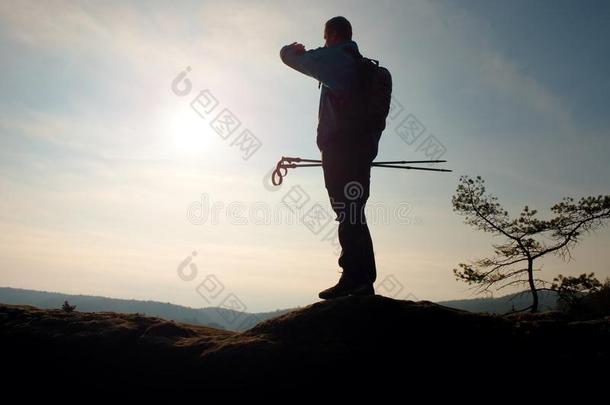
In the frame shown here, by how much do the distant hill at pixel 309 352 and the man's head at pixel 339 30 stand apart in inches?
127

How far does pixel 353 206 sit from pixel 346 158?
59 centimetres

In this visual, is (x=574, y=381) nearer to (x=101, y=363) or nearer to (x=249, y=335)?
(x=249, y=335)

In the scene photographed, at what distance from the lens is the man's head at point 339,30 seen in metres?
5.01

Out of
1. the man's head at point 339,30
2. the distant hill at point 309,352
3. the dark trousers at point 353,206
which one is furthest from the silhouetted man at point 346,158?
the distant hill at point 309,352

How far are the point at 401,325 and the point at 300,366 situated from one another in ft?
3.39

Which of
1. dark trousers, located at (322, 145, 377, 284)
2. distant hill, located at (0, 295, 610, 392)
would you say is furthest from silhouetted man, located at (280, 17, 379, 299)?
distant hill, located at (0, 295, 610, 392)

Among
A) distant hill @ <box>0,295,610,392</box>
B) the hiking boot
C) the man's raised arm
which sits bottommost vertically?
distant hill @ <box>0,295,610,392</box>

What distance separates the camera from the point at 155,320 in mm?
4445

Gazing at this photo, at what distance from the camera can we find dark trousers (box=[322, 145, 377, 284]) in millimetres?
4668

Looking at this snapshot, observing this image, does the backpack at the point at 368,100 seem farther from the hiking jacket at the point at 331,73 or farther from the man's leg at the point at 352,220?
the man's leg at the point at 352,220

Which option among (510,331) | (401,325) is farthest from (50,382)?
(510,331)

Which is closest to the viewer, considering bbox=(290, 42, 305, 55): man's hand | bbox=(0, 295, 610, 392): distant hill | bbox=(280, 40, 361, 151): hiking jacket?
bbox=(0, 295, 610, 392): distant hill

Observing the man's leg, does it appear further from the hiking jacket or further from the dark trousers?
the hiking jacket

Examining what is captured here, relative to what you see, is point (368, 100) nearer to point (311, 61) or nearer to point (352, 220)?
point (311, 61)
